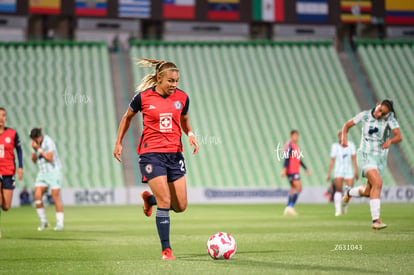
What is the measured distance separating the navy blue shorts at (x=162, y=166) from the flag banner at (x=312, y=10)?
106 ft

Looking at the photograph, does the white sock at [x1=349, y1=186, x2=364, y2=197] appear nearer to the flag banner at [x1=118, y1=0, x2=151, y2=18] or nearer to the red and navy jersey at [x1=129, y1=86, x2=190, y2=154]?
the red and navy jersey at [x1=129, y1=86, x2=190, y2=154]

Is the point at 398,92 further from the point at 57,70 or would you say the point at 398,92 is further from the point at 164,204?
the point at 164,204

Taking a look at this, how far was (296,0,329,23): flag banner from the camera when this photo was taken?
40406 mm

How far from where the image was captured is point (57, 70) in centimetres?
3731

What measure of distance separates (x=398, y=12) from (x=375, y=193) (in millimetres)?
30597

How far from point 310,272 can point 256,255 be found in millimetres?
1988

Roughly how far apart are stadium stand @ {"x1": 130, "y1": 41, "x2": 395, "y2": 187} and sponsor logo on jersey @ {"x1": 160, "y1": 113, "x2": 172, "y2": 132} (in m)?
23.7

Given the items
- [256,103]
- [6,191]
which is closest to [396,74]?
[256,103]

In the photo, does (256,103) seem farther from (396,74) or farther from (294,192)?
(294,192)

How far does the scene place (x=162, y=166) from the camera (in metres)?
9.13

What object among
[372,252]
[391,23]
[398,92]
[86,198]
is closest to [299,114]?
[398,92]

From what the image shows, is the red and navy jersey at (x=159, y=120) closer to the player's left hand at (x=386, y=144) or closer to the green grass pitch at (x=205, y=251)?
the green grass pitch at (x=205, y=251)

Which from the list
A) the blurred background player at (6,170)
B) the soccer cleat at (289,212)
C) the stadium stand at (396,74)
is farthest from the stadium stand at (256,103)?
the blurred background player at (6,170)

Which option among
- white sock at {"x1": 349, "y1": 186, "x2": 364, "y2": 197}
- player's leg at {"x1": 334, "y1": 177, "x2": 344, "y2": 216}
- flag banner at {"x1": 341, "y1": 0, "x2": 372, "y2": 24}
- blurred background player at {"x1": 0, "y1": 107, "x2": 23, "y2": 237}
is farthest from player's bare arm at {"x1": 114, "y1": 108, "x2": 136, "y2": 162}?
flag banner at {"x1": 341, "y1": 0, "x2": 372, "y2": 24}
